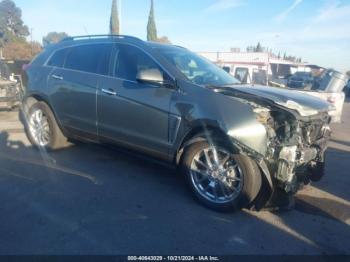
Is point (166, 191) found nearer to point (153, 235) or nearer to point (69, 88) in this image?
point (153, 235)

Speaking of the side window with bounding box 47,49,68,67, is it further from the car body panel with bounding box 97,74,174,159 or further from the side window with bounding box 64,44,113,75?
the car body panel with bounding box 97,74,174,159

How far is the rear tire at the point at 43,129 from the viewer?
591 centimetres

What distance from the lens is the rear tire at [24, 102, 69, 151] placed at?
5.91 metres

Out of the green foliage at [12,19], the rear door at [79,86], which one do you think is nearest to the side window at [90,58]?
the rear door at [79,86]

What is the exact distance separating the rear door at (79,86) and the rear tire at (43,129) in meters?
0.29

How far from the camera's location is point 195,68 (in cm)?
482

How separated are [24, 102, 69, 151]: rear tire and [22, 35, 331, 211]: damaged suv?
1.20ft

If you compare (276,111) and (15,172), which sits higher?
(276,111)

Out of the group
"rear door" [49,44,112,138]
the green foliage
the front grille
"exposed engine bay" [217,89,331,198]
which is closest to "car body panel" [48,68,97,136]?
"rear door" [49,44,112,138]

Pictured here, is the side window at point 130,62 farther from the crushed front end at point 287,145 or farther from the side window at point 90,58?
the crushed front end at point 287,145

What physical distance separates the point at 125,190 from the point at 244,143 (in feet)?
5.67

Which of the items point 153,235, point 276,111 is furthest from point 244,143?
point 153,235

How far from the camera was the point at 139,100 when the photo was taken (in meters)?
4.48

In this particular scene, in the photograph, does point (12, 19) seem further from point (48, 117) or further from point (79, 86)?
point (79, 86)
